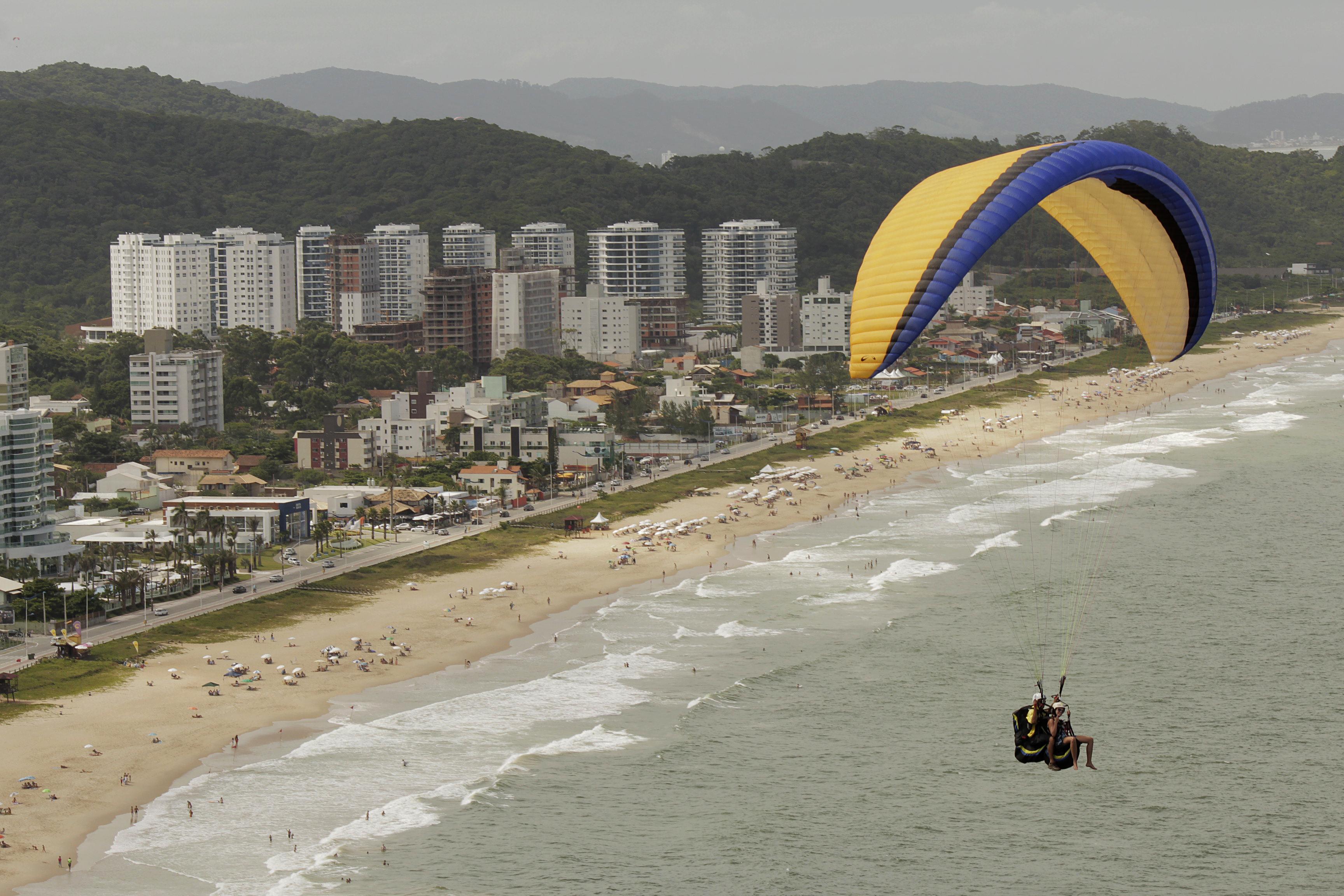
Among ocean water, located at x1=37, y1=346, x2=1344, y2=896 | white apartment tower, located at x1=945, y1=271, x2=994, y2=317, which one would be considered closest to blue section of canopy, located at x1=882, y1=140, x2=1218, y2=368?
ocean water, located at x1=37, y1=346, x2=1344, y2=896

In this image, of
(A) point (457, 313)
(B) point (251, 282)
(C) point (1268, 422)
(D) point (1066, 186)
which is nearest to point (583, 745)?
(D) point (1066, 186)

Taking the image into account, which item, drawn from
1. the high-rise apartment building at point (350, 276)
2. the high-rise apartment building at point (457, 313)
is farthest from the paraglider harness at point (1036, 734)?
the high-rise apartment building at point (350, 276)

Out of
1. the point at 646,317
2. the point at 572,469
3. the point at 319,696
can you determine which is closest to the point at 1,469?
the point at 319,696

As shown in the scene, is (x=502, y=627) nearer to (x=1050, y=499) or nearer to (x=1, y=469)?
(x=1, y=469)

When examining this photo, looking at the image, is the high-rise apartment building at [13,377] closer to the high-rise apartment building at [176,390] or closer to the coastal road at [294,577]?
the coastal road at [294,577]

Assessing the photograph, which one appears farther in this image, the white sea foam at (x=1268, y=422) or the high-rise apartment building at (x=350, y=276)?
the high-rise apartment building at (x=350, y=276)
